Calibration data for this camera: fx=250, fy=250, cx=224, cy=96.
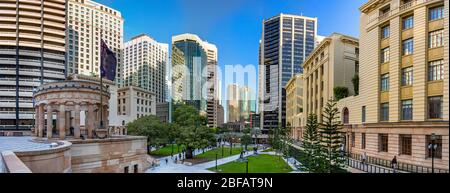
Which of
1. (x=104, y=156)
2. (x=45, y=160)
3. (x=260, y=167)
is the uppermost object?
(x=45, y=160)

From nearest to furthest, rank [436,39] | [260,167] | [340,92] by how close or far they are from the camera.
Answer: [436,39]
[340,92]
[260,167]

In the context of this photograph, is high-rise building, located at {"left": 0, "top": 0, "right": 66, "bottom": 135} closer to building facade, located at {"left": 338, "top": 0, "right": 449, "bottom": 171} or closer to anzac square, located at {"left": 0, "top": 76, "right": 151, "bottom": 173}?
anzac square, located at {"left": 0, "top": 76, "right": 151, "bottom": 173}

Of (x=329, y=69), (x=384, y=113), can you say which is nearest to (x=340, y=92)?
(x=329, y=69)

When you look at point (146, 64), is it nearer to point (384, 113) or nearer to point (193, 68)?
point (193, 68)

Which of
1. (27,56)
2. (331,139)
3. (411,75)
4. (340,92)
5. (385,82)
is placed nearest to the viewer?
(411,75)

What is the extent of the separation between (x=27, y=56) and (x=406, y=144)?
113ft

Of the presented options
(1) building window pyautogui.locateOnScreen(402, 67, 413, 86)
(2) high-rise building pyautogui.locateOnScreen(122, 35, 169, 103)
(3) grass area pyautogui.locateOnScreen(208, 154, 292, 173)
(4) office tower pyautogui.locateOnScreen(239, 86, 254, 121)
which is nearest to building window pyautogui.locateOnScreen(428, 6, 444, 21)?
(1) building window pyautogui.locateOnScreen(402, 67, 413, 86)

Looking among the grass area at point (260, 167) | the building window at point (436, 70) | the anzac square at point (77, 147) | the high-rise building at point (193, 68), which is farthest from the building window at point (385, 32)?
the anzac square at point (77, 147)

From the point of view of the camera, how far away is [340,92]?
22.3ft

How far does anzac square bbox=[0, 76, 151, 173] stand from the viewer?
5.76 m

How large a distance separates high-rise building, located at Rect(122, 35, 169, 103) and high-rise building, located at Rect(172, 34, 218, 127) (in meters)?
0.28
